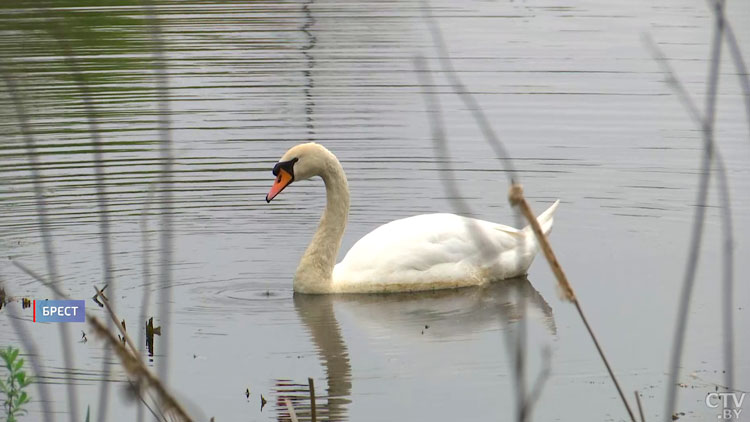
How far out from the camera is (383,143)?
12094 millimetres

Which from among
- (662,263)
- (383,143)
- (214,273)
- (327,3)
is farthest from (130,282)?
(327,3)

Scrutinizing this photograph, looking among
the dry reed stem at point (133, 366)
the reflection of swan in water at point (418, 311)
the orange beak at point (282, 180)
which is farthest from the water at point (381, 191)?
the dry reed stem at point (133, 366)

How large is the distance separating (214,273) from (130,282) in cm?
56

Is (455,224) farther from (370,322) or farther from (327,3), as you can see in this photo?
(327,3)

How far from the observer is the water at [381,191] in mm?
6516

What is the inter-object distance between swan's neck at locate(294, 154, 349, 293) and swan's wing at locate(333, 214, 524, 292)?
0.10 meters

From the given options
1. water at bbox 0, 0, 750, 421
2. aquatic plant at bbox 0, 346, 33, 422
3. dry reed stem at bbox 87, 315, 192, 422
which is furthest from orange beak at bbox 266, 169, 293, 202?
dry reed stem at bbox 87, 315, 192, 422

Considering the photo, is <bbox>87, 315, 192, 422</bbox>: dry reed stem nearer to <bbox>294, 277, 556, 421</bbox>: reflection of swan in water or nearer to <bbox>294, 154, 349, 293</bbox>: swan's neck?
<bbox>294, 277, 556, 421</bbox>: reflection of swan in water

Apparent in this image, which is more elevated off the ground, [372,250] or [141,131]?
[141,131]

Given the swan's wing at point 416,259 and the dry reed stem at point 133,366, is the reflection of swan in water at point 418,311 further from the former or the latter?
the dry reed stem at point 133,366

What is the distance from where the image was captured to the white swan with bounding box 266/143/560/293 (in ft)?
26.3

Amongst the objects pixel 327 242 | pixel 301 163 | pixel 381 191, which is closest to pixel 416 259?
pixel 327 242

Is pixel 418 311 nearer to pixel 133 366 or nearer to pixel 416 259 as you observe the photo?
pixel 416 259

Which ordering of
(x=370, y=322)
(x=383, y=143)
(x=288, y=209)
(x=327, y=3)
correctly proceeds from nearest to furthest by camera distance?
(x=370, y=322)
(x=288, y=209)
(x=383, y=143)
(x=327, y=3)
